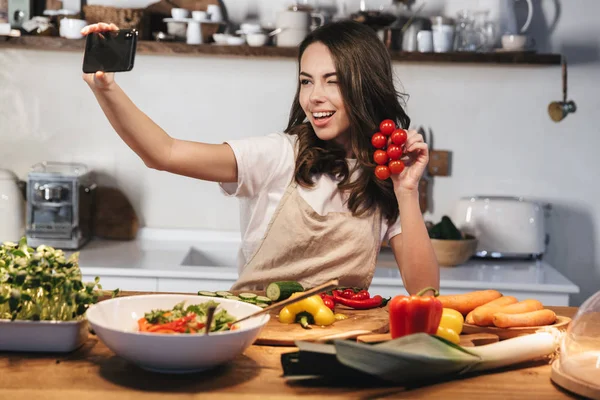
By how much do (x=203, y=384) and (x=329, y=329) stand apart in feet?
1.23

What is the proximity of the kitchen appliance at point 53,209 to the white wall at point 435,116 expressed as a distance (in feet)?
1.08

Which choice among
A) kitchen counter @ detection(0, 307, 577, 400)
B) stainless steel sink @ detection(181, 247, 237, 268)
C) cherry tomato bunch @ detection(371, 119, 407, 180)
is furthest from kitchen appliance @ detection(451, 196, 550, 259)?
kitchen counter @ detection(0, 307, 577, 400)

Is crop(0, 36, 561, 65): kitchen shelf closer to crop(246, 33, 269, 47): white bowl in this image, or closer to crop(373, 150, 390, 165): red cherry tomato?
crop(246, 33, 269, 47): white bowl

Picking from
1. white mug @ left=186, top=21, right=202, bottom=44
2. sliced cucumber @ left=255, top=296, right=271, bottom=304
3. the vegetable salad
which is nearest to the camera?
the vegetable salad

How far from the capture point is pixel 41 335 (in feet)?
4.63

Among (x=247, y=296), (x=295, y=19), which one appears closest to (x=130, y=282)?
(x=295, y=19)

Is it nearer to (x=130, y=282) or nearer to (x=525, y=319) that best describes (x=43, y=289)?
(x=525, y=319)

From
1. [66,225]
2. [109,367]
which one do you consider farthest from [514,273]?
[109,367]

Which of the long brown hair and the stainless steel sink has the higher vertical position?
the long brown hair

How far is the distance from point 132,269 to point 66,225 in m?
0.48

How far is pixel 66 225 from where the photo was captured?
335cm

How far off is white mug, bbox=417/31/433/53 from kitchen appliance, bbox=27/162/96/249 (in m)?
1.51

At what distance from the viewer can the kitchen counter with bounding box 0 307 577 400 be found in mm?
1261

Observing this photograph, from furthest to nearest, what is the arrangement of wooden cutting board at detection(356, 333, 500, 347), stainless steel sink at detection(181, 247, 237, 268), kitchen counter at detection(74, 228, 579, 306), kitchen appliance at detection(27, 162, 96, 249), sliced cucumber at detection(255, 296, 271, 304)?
1. stainless steel sink at detection(181, 247, 237, 268)
2. kitchen appliance at detection(27, 162, 96, 249)
3. kitchen counter at detection(74, 228, 579, 306)
4. sliced cucumber at detection(255, 296, 271, 304)
5. wooden cutting board at detection(356, 333, 500, 347)
